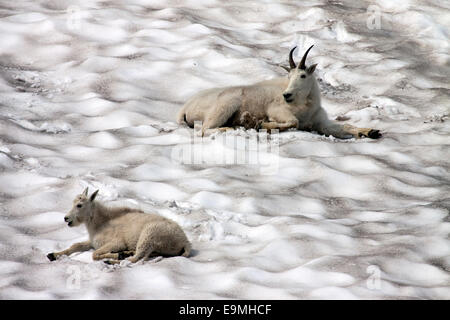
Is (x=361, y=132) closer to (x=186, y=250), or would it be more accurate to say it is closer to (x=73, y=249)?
(x=186, y=250)

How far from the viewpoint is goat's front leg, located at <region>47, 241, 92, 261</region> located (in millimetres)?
7793

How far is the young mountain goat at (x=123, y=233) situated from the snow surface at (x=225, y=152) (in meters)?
0.18

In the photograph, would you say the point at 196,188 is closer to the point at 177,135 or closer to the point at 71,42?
the point at 177,135

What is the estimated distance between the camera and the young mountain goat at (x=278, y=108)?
11727 millimetres

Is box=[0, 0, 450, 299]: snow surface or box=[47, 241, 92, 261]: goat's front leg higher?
box=[0, 0, 450, 299]: snow surface

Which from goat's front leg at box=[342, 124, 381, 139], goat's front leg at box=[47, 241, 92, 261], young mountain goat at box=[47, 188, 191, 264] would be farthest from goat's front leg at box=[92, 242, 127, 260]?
goat's front leg at box=[342, 124, 381, 139]

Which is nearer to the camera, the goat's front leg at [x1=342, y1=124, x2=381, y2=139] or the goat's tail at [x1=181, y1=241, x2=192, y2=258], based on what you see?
the goat's tail at [x1=181, y1=241, x2=192, y2=258]

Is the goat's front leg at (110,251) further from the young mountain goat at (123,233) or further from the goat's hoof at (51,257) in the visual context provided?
the goat's hoof at (51,257)

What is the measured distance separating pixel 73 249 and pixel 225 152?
11.1 feet

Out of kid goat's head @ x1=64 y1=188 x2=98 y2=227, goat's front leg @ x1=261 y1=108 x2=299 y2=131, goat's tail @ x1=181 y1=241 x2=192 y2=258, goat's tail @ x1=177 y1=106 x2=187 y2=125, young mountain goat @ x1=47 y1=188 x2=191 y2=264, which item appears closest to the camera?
young mountain goat @ x1=47 y1=188 x2=191 y2=264

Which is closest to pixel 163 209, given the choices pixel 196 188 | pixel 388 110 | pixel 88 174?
pixel 196 188

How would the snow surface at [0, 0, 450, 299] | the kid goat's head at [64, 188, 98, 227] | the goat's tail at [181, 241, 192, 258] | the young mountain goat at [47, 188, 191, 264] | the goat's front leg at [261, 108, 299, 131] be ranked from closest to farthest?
the snow surface at [0, 0, 450, 299], the young mountain goat at [47, 188, 191, 264], the goat's tail at [181, 241, 192, 258], the kid goat's head at [64, 188, 98, 227], the goat's front leg at [261, 108, 299, 131]

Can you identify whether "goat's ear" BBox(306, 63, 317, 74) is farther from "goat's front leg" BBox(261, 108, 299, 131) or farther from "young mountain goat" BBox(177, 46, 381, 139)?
"goat's front leg" BBox(261, 108, 299, 131)

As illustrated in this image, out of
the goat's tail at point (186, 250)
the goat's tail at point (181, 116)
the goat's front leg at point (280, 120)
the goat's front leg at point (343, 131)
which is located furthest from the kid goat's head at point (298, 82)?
the goat's tail at point (186, 250)
